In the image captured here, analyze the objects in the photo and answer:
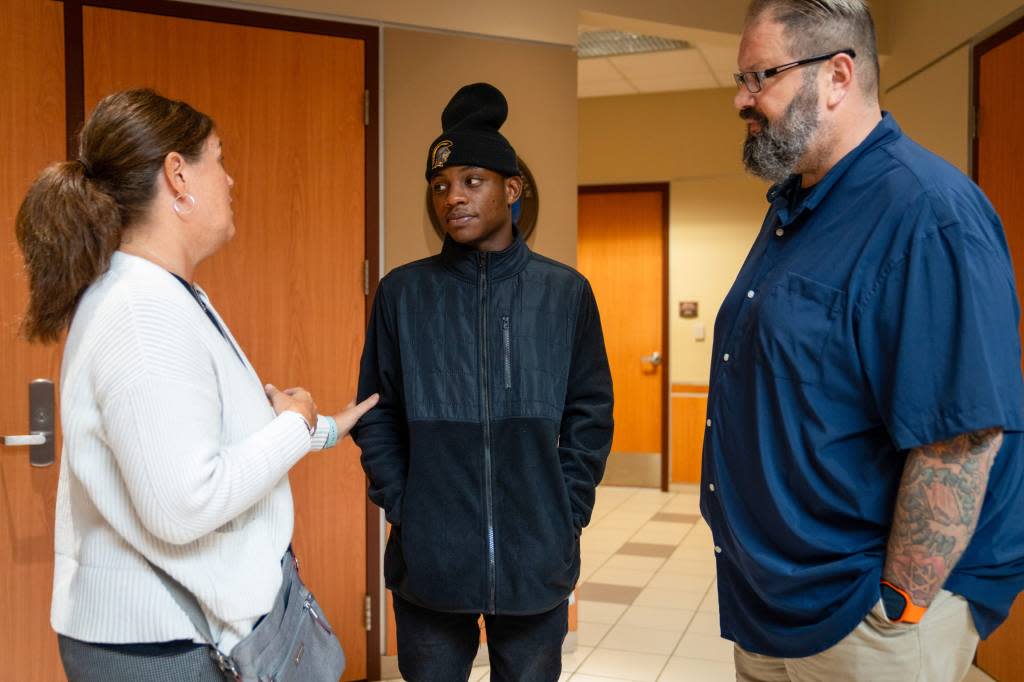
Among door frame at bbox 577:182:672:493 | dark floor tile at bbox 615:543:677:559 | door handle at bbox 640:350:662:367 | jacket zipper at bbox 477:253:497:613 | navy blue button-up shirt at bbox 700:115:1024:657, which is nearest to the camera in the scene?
navy blue button-up shirt at bbox 700:115:1024:657

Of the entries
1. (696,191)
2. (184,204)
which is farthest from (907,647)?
(696,191)

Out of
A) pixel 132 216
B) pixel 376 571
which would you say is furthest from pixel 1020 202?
pixel 132 216

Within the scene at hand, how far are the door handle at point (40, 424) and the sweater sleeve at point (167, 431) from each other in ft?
5.37

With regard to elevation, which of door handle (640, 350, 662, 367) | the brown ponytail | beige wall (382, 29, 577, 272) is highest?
beige wall (382, 29, 577, 272)

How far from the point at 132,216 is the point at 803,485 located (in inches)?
45.0

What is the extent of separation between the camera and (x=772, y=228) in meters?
1.58

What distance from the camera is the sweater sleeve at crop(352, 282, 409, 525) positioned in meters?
1.88

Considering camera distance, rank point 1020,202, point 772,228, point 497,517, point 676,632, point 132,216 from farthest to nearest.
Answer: point 676,632 → point 1020,202 → point 497,517 → point 772,228 → point 132,216

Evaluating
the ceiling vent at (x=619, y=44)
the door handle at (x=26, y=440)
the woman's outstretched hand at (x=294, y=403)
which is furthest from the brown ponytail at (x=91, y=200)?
the ceiling vent at (x=619, y=44)

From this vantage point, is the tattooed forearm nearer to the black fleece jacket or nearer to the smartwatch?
the smartwatch

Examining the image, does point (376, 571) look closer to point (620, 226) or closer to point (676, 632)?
point (676, 632)

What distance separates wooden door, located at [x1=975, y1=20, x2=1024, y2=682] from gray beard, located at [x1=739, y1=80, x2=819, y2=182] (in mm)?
2182

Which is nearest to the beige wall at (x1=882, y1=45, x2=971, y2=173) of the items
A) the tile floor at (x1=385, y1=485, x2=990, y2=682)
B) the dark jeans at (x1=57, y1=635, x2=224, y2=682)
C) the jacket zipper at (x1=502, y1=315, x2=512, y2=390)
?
the tile floor at (x1=385, y1=485, x2=990, y2=682)

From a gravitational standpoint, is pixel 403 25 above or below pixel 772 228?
above
